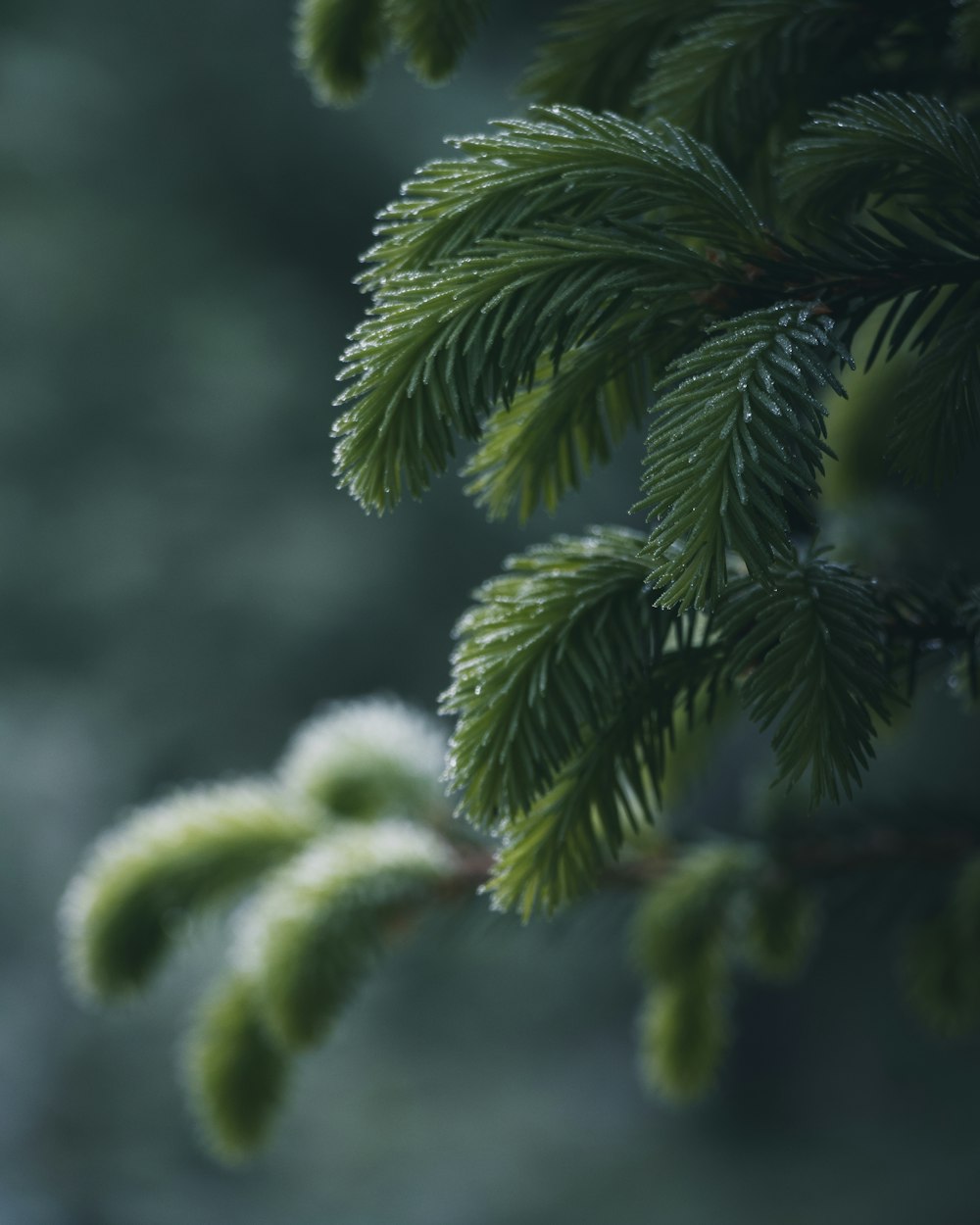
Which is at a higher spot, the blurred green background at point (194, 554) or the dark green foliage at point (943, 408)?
the blurred green background at point (194, 554)

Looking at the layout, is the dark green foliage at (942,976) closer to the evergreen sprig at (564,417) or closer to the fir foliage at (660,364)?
the fir foliage at (660,364)

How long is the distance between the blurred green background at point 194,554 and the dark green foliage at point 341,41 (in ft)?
8.86

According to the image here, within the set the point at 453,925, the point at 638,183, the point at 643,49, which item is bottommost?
the point at 453,925

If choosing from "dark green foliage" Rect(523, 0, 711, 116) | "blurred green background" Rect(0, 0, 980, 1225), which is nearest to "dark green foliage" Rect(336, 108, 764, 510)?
"dark green foliage" Rect(523, 0, 711, 116)

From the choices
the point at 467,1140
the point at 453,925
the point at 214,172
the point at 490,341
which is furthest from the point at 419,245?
the point at 467,1140

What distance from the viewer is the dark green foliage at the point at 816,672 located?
1.70 ft

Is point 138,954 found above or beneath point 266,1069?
above

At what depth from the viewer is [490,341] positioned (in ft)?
1.75

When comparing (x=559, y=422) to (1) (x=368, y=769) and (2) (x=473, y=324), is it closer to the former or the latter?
(2) (x=473, y=324)

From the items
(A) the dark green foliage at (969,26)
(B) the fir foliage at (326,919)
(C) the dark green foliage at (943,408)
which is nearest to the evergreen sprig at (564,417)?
(C) the dark green foliage at (943,408)

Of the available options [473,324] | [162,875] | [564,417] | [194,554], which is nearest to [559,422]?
[564,417]

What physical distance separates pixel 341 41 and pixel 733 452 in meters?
0.47

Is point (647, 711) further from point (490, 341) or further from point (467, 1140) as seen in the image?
point (467, 1140)

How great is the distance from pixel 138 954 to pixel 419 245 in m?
0.70
